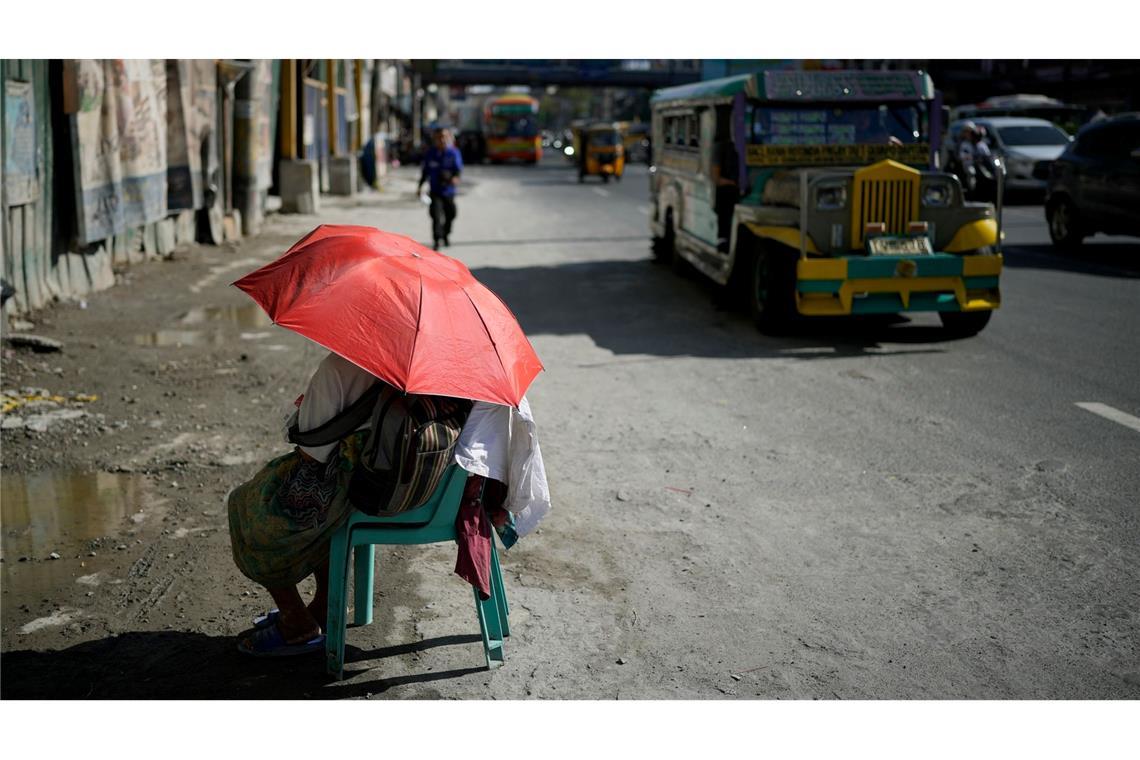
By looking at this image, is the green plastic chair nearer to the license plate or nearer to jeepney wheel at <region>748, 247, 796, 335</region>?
jeepney wheel at <region>748, 247, 796, 335</region>

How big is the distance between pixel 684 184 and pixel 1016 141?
14267 millimetres

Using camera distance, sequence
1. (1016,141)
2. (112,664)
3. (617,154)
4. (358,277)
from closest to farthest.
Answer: (358,277)
(112,664)
(1016,141)
(617,154)

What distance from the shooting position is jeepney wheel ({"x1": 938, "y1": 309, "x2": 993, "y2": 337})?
988cm

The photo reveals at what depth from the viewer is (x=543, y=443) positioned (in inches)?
273

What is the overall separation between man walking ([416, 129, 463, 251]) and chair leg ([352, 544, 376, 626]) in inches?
485

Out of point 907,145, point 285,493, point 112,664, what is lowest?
point 112,664

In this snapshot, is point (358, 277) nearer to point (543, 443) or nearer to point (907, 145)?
point (543, 443)

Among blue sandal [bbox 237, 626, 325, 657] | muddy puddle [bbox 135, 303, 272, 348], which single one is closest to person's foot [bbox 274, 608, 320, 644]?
blue sandal [bbox 237, 626, 325, 657]

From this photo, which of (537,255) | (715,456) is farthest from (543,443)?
(537,255)

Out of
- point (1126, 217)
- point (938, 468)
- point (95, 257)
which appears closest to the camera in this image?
point (938, 468)

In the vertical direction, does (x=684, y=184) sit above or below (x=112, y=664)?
above

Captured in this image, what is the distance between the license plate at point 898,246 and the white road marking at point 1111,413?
2418 mm

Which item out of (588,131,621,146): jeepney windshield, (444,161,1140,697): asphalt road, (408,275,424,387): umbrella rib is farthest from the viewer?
(588,131,621,146): jeepney windshield

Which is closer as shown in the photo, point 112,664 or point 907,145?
point 112,664
